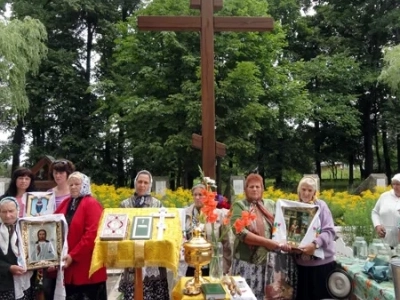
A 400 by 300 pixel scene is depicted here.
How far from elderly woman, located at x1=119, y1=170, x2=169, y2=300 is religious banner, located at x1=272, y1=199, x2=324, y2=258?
1.06m

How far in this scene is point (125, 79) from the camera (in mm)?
16828

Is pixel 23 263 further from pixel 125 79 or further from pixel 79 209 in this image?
pixel 125 79

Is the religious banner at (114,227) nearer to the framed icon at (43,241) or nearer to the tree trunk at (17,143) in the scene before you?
the framed icon at (43,241)

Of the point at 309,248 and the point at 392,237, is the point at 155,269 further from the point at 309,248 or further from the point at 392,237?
the point at 392,237

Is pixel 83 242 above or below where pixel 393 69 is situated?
below

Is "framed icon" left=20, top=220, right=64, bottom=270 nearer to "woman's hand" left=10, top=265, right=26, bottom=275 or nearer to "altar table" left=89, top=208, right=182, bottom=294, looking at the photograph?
"woman's hand" left=10, top=265, right=26, bottom=275

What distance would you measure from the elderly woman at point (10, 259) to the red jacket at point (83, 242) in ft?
1.14

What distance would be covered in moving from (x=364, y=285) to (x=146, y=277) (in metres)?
1.78

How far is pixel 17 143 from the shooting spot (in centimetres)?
2022

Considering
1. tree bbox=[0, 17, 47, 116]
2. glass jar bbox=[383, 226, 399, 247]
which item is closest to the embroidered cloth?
glass jar bbox=[383, 226, 399, 247]

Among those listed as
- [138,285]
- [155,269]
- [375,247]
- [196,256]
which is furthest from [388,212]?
[138,285]

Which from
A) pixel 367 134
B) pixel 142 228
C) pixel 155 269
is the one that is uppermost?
pixel 367 134

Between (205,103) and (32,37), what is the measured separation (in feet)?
36.3

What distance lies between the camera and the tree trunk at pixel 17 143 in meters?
19.6
